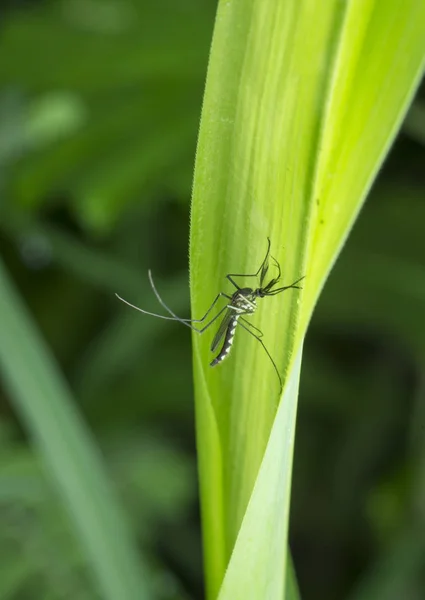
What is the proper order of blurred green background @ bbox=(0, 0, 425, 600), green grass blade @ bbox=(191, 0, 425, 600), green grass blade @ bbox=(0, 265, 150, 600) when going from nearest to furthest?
green grass blade @ bbox=(191, 0, 425, 600) < green grass blade @ bbox=(0, 265, 150, 600) < blurred green background @ bbox=(0, 0, 425, 600)

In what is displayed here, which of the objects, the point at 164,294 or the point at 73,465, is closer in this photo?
the point at 73,465

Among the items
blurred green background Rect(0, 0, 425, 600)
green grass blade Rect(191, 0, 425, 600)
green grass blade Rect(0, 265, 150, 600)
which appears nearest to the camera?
Result: green grass blade Rect(191, 0, 425, 600)

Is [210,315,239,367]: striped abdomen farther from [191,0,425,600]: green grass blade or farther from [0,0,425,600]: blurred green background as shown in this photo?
[0,0,425,600]: blurred green background

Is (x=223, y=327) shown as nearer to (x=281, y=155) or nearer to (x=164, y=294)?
(x=281, y=155)

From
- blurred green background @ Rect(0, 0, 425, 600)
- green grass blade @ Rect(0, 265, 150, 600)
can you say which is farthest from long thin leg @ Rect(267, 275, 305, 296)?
blurred green background @ Rect(0, 0, 425, 600)

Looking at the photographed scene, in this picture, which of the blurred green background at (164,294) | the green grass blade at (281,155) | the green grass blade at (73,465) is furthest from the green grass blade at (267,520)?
the blurred green background at (164,294)

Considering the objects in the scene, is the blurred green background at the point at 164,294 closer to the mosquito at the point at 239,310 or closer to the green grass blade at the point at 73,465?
the green grass blade at the point at 73,465

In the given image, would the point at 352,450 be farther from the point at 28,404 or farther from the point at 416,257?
the point at 28,404

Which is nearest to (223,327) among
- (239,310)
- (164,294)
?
(239,310)

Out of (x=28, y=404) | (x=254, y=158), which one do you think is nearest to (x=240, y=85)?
(x=254, y=158)
